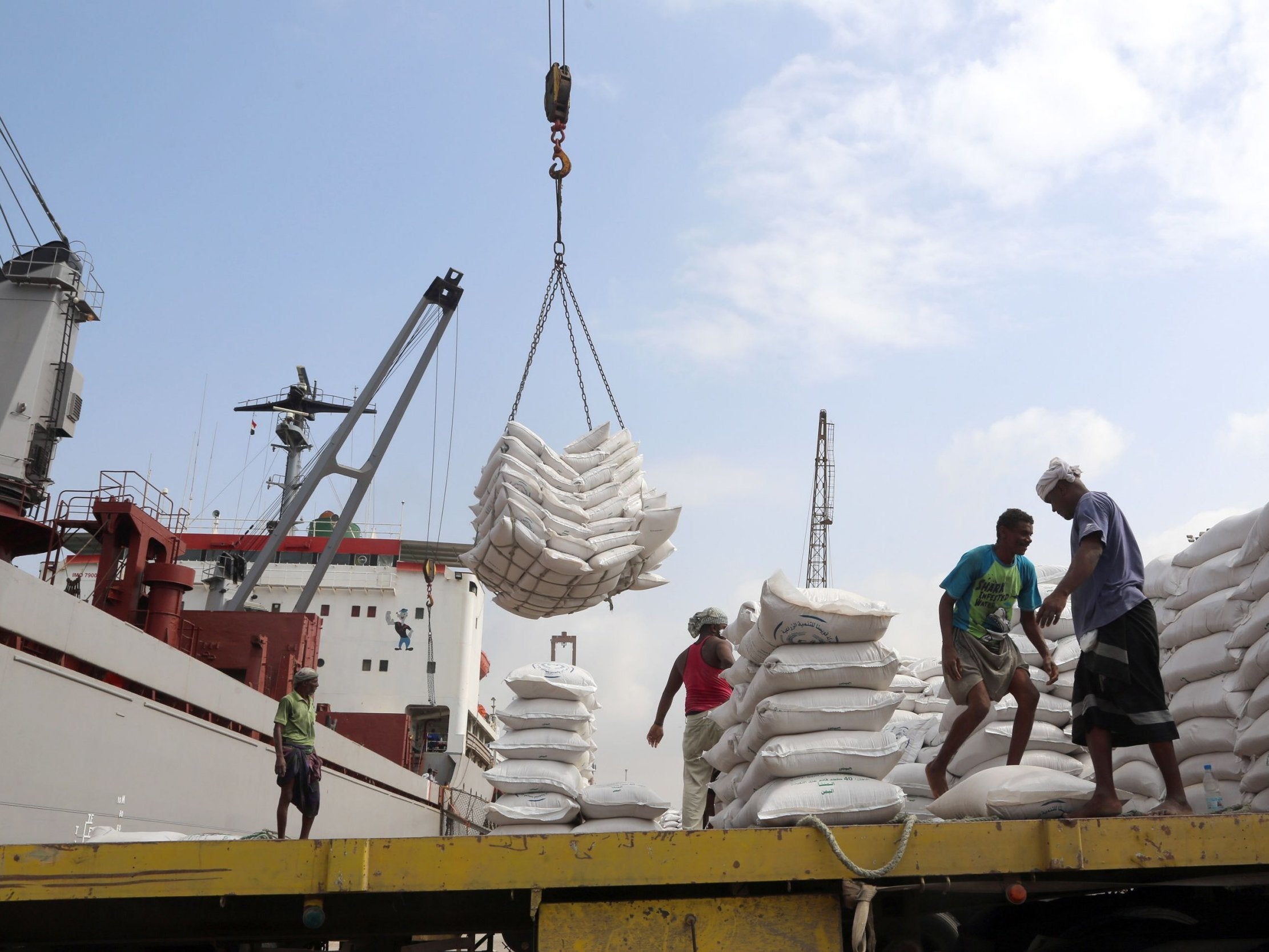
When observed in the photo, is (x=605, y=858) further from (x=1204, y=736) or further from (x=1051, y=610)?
(x=1204, y=736)

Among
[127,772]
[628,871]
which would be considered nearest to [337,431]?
[127,772]

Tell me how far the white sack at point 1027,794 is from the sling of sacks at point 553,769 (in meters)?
2.00

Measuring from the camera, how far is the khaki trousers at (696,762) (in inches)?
212

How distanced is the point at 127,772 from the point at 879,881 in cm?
886

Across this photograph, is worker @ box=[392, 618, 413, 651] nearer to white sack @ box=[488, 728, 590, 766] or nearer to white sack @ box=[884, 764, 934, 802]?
white sack @ box=[488, 728, 590, 766]

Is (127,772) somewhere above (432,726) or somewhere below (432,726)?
below

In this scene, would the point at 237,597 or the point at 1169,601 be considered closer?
the point at 1169,601

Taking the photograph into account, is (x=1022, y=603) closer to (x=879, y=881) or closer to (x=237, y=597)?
(x=879, y=881)

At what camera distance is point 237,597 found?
691 inches

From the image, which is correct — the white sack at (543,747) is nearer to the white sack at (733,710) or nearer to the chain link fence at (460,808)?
the white sack at (733,710)

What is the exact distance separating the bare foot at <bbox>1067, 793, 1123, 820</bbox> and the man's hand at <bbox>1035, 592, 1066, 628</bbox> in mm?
491

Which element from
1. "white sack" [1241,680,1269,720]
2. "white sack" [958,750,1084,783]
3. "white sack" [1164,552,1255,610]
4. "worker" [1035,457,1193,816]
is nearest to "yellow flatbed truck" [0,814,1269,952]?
"worker" [1035,457,1193,816]

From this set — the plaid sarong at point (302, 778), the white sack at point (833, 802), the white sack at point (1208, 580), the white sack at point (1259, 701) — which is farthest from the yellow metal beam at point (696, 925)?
the plaid sarong at point (302, 778)

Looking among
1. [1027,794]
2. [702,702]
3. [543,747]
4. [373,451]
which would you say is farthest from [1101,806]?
[373,451]
